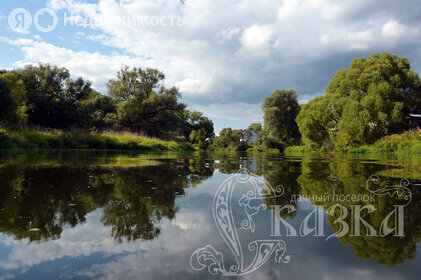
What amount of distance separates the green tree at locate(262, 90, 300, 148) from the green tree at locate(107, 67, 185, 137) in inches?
621

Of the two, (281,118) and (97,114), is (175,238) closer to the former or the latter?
(97,114)

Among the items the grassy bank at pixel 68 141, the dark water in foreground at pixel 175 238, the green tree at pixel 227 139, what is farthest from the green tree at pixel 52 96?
the green tree at pixel 227 139

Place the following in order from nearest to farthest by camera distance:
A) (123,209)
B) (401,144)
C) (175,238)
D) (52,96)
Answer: (175,238) → (123,209) → (401,144) → (52,96)

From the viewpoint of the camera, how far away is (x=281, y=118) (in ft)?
141

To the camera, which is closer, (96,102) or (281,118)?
(96,102)

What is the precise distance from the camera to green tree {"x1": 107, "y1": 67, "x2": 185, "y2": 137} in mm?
31922

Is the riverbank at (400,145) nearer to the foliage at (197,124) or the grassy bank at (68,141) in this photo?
the grassy bank at (68,141)

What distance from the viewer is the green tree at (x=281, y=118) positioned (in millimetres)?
42344

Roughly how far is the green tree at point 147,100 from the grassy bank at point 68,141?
9240 mm

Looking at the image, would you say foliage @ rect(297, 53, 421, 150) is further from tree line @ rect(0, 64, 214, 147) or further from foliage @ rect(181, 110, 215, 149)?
foliage @ rect(181, 110, 215, 149)

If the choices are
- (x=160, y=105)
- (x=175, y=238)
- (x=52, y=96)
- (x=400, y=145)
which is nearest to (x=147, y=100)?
(x=160, y=105)

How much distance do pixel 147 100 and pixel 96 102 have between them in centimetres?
569

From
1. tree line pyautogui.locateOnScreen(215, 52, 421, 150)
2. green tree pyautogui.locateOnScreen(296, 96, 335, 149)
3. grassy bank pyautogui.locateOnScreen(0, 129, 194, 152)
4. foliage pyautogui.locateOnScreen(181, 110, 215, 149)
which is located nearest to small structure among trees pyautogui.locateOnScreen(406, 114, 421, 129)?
tree line pyautogui.locateOnScreen(215, 52, 421, 150)

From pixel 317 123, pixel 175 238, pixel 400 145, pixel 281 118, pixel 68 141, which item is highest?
pixel 281 118
